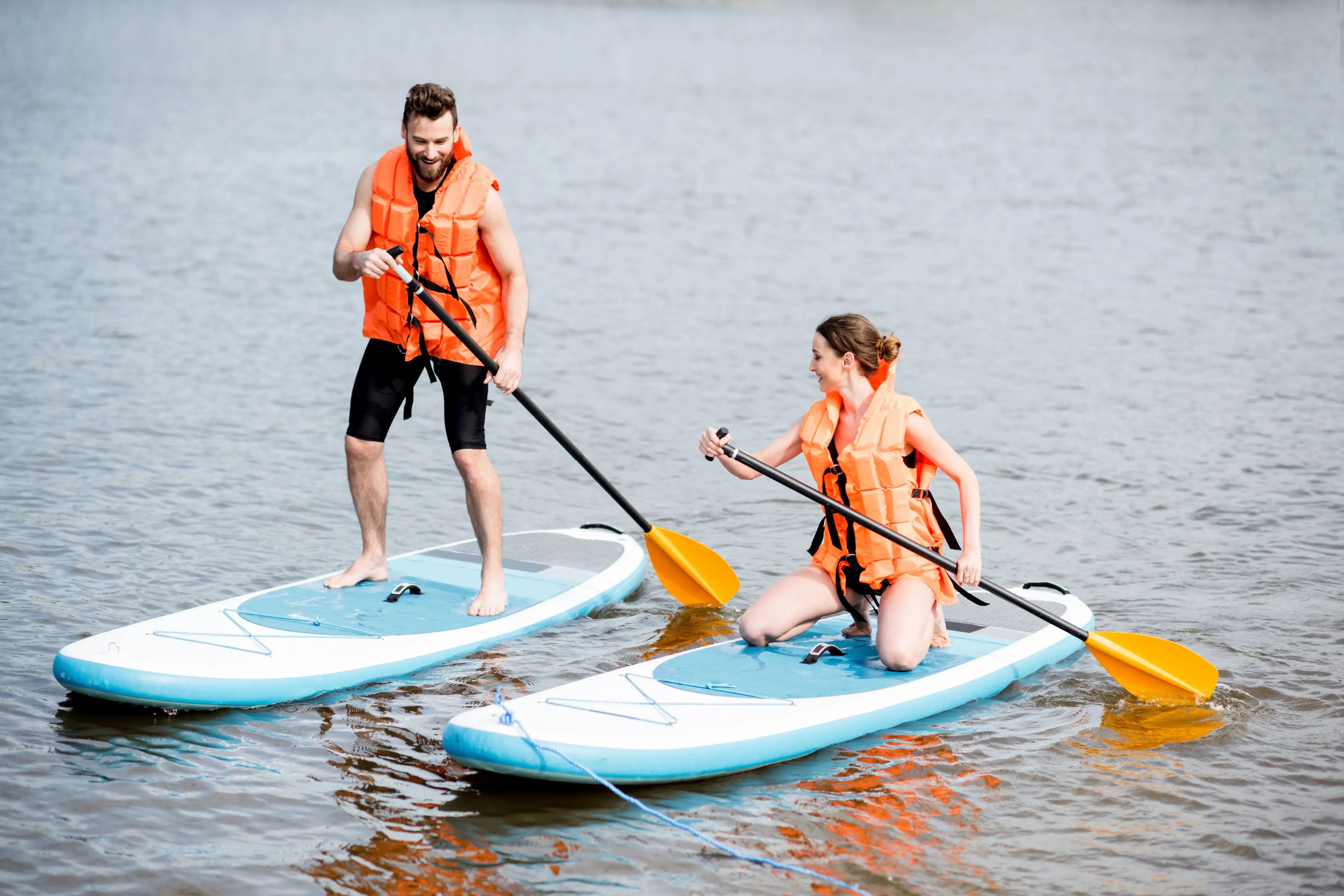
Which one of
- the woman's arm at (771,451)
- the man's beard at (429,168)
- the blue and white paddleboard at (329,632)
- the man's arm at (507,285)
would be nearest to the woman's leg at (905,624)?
the woman's arm at (771,451)

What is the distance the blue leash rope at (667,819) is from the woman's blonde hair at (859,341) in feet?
5.72

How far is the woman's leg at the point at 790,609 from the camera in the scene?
210 inches

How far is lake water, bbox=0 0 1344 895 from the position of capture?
14.5 ft

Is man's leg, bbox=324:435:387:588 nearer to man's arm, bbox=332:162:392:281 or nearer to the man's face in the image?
man's arm, bbox=332:162:392:281

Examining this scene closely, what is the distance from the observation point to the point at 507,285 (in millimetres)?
5621

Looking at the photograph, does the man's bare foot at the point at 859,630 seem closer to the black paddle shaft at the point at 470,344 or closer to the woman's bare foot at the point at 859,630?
the woman's bare foot at the point at 859,630

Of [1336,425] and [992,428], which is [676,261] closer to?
[992,428]

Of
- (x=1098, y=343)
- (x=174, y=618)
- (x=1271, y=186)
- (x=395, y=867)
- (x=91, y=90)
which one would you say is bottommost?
(x=395, y=867)

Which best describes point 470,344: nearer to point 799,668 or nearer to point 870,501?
point 870,501

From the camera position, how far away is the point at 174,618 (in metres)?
5.34

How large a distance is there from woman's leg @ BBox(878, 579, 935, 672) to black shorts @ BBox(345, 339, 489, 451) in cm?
168

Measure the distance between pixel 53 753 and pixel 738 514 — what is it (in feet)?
13.7

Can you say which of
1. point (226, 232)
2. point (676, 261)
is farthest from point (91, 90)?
point (676, 261)

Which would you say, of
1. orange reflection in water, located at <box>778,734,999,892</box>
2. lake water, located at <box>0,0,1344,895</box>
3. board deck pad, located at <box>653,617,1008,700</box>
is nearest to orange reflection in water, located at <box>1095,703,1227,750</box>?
lake water, located at <box>0,0,1344,895</box>
